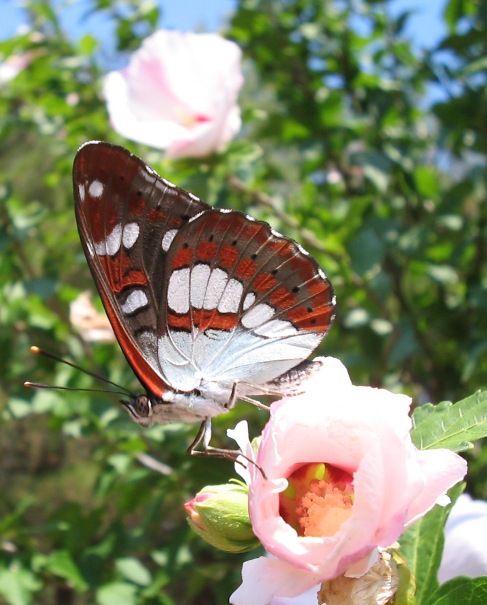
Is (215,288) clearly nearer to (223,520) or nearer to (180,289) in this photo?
(180,289)

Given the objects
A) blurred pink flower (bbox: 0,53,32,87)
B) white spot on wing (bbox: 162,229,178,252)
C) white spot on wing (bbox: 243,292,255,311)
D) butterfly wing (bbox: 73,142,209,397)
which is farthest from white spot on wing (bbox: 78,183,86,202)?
blurred pink flower (bbox: 0,53,32,87)

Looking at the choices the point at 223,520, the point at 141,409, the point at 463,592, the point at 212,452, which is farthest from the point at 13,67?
the point at 463,592

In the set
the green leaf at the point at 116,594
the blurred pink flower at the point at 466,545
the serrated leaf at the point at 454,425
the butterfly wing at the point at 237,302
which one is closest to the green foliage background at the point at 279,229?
the green leaf at the point at 116,594

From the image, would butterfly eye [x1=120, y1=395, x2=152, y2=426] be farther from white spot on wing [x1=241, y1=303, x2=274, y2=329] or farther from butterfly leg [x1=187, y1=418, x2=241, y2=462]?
white spot on wing [x1=241, y1=303, x2=274, y2=329]

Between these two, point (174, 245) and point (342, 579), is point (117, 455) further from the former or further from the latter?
point (342, 579)

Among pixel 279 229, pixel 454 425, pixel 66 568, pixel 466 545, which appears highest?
pixel 454 425

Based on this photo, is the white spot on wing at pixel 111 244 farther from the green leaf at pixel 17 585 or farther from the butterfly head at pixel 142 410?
the green leaf at pixel 17 585
